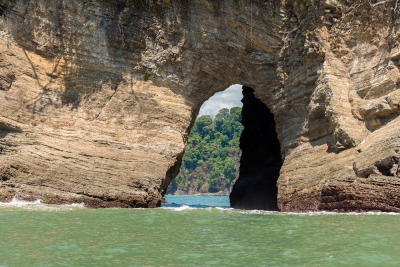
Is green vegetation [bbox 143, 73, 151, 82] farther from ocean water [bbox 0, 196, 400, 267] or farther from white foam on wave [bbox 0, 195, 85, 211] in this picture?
ocean water [bbox 0, 196, 400, 267]

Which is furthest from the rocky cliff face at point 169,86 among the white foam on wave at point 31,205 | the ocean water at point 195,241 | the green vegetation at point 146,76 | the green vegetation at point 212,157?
the green vegetation at point 212,157

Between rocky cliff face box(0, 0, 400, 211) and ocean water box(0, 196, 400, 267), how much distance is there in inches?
150

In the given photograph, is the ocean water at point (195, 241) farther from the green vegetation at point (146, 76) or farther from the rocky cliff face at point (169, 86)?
the green vegetation at point (146, 76)

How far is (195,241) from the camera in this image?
7590 millimetres

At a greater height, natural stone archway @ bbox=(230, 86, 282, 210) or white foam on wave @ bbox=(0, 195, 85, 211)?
natural stone archway @ bbox=(230, 86, 282, 210)

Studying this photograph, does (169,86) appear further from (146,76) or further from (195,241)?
(195,241)

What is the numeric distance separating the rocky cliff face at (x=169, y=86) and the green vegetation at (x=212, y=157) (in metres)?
70.9

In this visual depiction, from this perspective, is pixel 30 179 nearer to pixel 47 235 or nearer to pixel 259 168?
pixel 47 235

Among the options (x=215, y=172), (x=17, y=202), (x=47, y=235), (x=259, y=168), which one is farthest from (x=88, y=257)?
(x=215, y=172)

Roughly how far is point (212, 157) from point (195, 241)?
8630 centimetres

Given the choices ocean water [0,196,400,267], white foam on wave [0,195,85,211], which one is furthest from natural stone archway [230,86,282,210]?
ocean water [0,196,400,267]

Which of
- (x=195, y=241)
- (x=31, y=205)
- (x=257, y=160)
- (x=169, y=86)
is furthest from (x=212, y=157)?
(x=195, y=241)

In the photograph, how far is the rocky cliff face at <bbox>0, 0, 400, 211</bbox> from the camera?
46.8 feet

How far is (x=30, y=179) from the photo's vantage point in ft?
46.5
